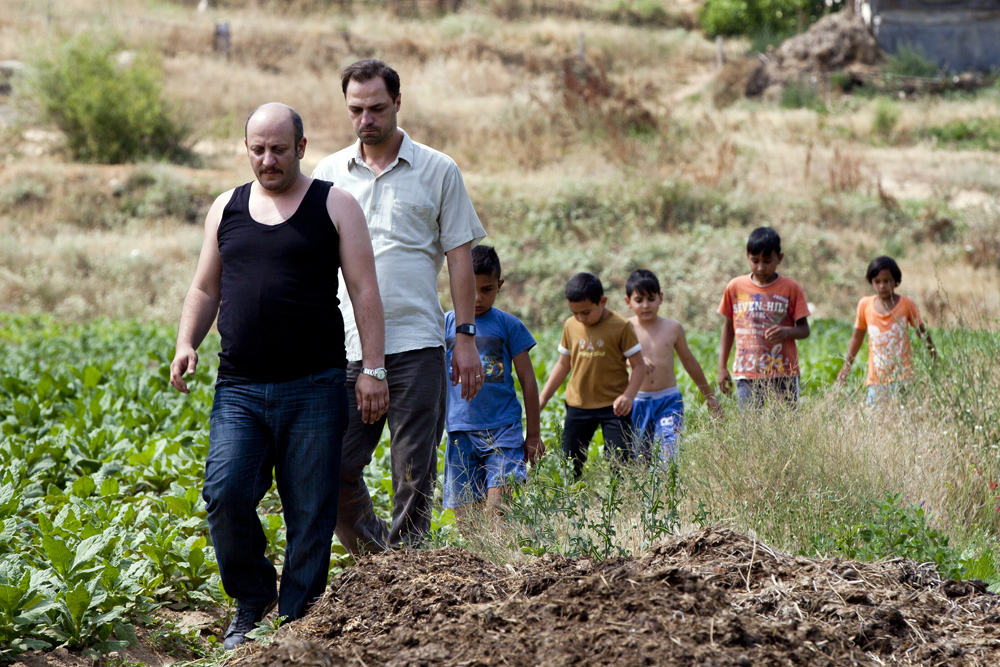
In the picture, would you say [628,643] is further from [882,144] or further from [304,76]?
[304,76]

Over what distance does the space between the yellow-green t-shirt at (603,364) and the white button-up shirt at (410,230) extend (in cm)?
162

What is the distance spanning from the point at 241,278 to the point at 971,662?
2.92m

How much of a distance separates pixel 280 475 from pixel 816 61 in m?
35.6

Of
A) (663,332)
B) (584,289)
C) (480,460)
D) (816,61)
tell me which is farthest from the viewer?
(816,61)

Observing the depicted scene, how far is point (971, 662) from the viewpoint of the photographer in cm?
279

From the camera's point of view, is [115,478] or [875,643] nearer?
[875,643]

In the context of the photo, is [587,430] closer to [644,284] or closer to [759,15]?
[644,284]

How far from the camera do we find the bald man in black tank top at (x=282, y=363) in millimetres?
A: 3621

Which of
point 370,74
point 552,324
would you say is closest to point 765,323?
point 370,74

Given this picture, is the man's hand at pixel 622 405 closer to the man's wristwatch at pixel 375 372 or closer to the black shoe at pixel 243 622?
the man's wristwatch at pixel 375 372

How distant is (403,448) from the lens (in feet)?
14.2

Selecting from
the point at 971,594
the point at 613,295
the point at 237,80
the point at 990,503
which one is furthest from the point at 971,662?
the point at 237,80

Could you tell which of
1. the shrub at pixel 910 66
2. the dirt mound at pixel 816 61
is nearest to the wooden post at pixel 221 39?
the dirt mound at pixel 816 61

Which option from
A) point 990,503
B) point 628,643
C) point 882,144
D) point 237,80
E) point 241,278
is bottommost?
point 990,503
